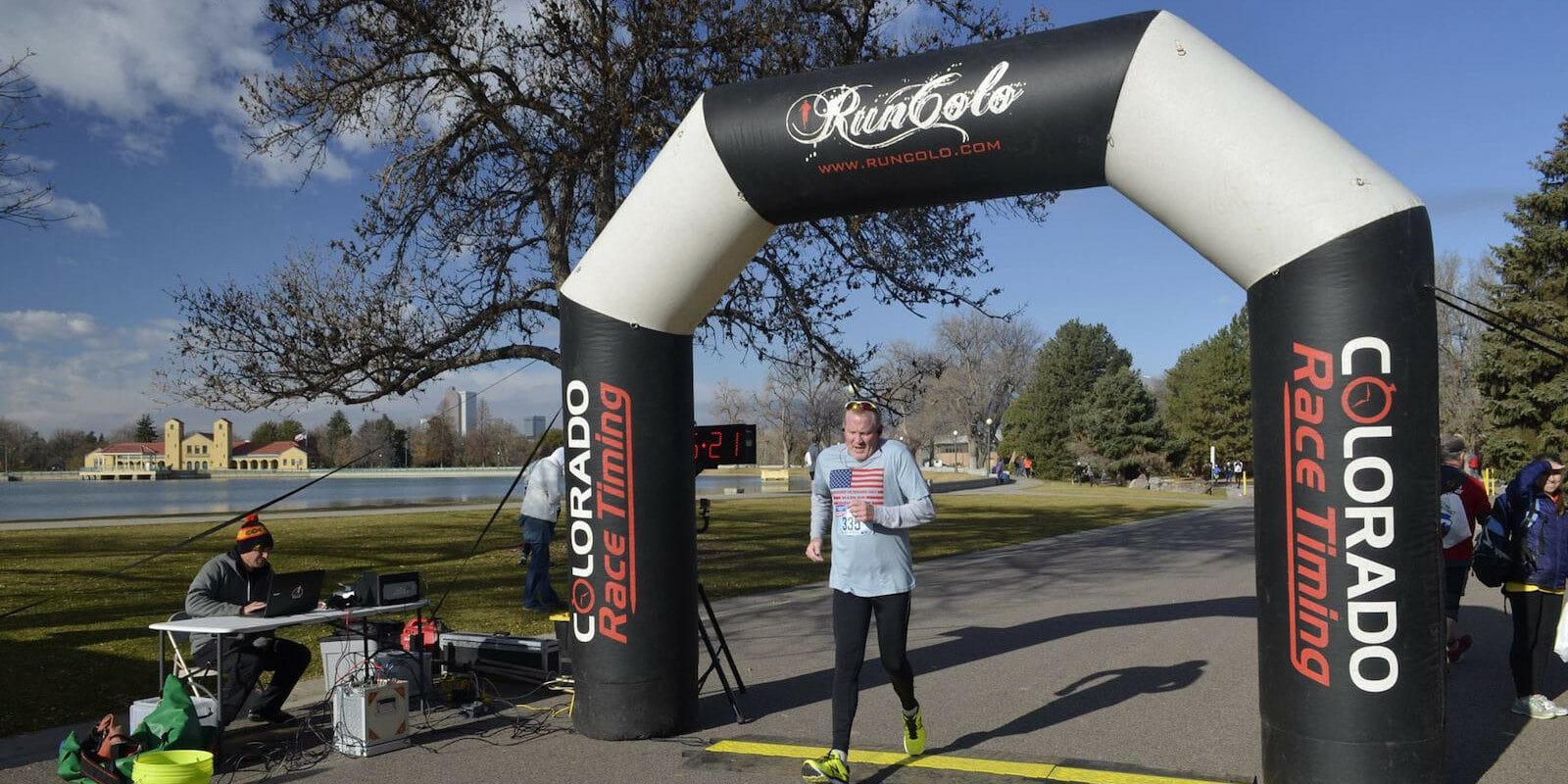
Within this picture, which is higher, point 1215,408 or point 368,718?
point 1215,408

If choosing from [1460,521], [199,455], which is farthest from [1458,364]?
[199,455]

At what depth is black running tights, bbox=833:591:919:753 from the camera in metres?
5.61

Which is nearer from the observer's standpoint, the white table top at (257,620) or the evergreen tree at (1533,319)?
the white table top at (257,620)

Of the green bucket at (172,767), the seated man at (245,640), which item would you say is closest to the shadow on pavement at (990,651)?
the seated man at (245,640)

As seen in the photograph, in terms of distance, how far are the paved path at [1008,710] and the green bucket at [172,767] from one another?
0.62 metres

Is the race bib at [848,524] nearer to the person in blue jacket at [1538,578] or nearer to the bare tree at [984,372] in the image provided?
the person in blue jacket at [1538,578]

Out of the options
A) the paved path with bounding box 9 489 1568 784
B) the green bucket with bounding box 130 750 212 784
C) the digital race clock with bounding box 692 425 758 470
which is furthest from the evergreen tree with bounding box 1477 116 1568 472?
the green bucket with bounding box 130 750 212 784

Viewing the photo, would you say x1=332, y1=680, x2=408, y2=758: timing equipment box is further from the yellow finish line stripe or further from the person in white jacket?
the person in white jacket

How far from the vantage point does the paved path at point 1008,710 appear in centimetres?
586

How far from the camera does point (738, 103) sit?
20.6 ft

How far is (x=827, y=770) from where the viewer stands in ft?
17.8

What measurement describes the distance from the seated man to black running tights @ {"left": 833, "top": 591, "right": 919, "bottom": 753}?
11.8 ft

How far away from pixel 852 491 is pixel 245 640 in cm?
389

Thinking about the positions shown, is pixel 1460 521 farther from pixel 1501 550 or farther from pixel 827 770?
pixel 827 770
